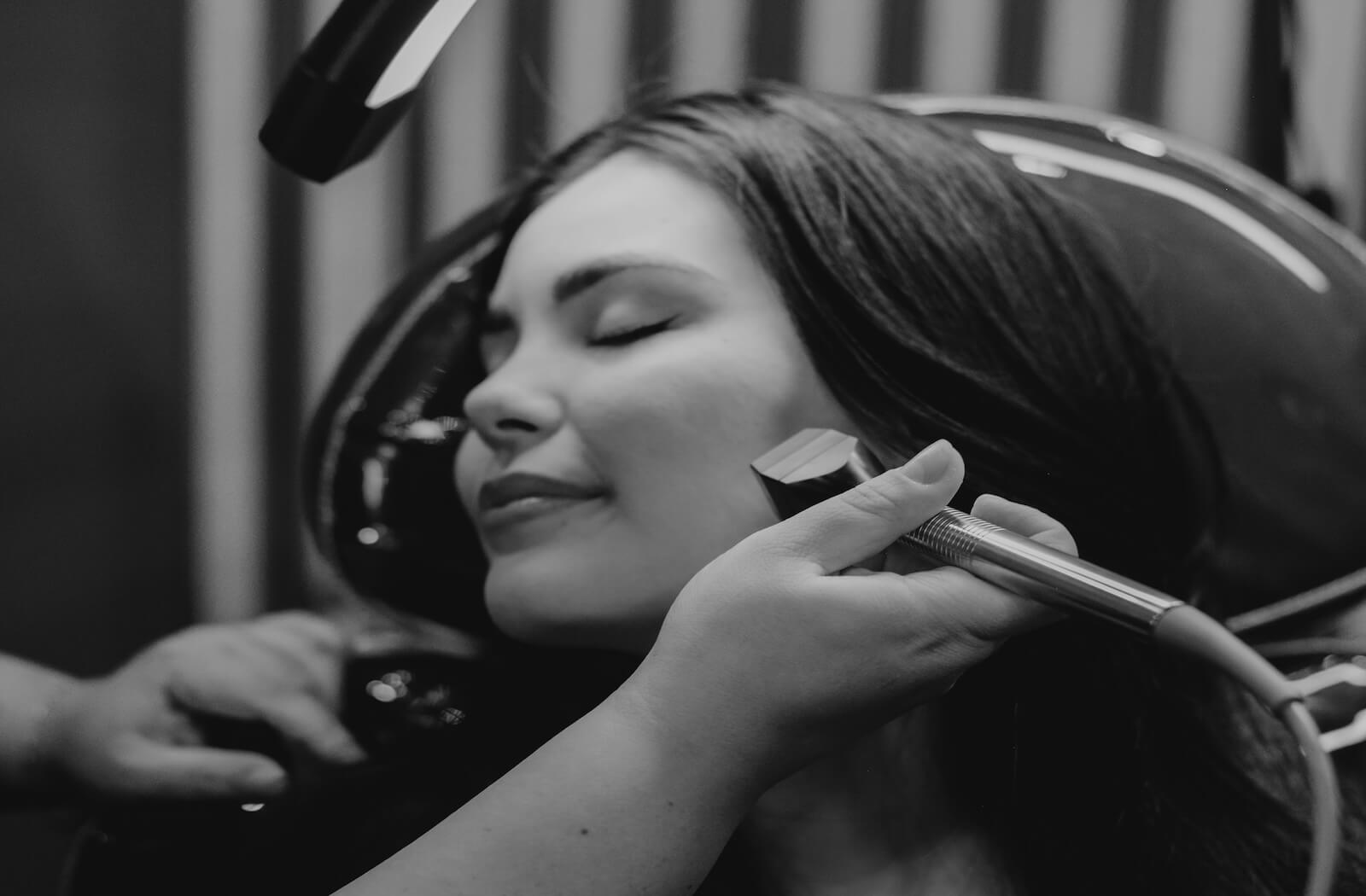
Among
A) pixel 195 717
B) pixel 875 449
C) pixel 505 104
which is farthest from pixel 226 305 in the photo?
pixel 875 449

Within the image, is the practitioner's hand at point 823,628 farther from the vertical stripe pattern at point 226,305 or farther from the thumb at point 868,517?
the vertical stripe pattern at point 226,305

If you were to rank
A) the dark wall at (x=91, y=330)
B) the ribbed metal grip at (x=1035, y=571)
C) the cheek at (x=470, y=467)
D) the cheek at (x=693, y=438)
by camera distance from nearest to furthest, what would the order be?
the ribbed metal grip at (x=1035, y=571) → the cheek at (x=693, y=438) → the cheek at (x=470, y=467) → the dark wall at (x=91, y=330)

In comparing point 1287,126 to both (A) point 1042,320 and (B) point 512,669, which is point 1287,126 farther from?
(B) point 512,669

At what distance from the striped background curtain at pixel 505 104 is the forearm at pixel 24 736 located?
1.04ft

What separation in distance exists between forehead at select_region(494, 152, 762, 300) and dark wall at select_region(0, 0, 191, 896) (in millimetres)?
528

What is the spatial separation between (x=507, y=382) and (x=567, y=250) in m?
0.09

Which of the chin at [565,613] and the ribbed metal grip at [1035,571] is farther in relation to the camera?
the chin at [565,613]

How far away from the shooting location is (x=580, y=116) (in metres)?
1.20

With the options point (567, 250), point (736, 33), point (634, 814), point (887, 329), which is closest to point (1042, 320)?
point (887, 329)

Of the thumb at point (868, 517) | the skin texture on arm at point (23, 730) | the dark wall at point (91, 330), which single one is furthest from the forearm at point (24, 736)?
the thumb at point (868, 517)

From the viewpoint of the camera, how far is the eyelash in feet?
2.20

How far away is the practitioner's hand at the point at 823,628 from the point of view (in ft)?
1.61

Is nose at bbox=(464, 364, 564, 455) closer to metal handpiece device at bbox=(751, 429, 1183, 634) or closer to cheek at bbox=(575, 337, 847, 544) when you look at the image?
cheek at bbox=(575, 337, 847, 544)

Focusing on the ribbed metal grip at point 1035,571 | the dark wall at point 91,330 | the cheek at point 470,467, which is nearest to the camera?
the ribbed metal grip at point 1035,571
